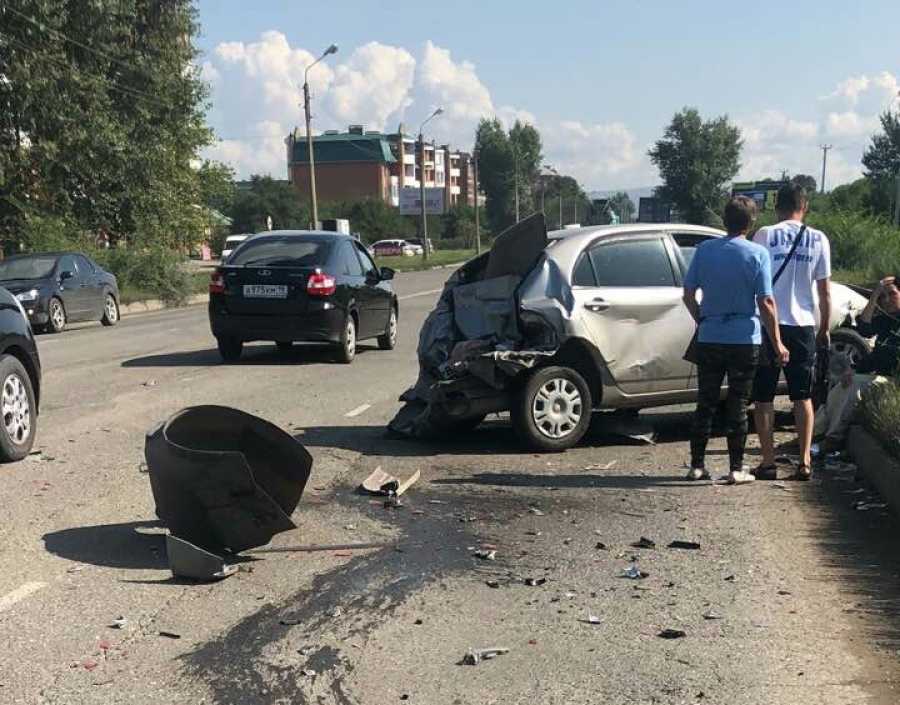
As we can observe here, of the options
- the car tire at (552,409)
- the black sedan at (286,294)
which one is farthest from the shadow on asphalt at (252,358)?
the car tire at (552,409)

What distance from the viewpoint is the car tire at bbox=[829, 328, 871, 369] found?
9438 mm

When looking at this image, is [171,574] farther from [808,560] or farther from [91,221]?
[91,221]

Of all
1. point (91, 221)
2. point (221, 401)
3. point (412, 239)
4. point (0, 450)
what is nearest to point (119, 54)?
point (91, 221)

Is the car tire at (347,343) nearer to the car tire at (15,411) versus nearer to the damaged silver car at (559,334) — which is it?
the damaged silver car at (559,334)

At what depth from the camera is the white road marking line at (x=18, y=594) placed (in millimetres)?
4672

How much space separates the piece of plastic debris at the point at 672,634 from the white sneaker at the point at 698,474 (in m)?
2.75

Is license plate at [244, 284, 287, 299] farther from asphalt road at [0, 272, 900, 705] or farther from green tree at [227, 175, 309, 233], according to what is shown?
green tree at [227, 175, 309, 233]

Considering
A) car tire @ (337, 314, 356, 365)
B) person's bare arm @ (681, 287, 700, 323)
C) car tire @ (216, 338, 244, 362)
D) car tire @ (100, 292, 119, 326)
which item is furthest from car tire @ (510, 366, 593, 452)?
car tire @ (100, 292, 119, 326)

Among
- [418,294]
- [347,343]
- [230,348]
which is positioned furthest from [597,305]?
[418,294]

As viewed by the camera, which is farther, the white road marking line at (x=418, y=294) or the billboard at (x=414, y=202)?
the billboard at (x=414, y=202)

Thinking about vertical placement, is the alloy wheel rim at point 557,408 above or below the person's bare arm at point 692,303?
below

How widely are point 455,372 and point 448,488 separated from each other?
4.10ft

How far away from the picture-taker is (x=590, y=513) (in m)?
6.27

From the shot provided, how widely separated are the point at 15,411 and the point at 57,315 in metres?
14.0
